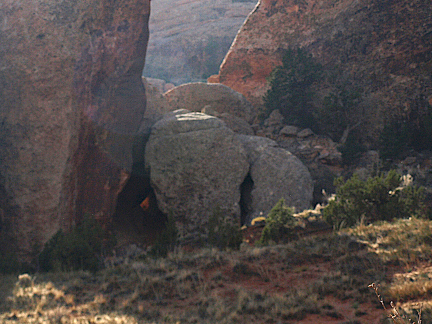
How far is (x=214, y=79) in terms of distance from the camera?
76.8ft

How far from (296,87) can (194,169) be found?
277 inches

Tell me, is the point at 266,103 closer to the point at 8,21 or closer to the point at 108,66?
the point at 108,66

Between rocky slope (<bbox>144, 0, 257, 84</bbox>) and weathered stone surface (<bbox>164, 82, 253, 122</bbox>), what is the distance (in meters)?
24.8

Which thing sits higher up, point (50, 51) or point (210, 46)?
point (210, 46)

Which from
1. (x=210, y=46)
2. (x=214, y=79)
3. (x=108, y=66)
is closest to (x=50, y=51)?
(x=108, y=66)

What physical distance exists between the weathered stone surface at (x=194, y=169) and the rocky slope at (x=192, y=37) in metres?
29.5

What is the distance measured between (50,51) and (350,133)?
1074cm

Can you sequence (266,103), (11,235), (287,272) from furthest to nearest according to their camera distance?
(266,103) → (11,235) → (287,272)

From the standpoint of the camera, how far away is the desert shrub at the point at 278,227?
796cm

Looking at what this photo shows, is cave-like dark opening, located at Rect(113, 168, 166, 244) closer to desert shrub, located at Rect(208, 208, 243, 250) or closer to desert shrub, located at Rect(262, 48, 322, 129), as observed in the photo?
desert shrub, located at Rect(208, 208, 243, 250)

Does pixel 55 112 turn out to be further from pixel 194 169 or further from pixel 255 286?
pixel 255 286

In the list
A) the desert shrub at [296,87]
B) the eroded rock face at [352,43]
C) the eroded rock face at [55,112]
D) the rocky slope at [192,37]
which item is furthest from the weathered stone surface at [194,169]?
the rocky slope at [192,37]

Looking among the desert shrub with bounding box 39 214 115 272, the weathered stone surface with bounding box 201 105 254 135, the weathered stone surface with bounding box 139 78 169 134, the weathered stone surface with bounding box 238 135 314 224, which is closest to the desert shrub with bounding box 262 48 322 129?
the weathered stone surface with bounding box 201 105 254 135

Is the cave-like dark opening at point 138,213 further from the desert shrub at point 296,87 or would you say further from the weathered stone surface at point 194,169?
the desert shrub at point 296,87
